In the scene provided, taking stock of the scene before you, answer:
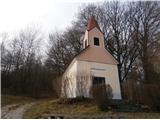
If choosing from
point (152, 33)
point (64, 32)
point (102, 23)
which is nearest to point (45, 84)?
point (64, 32)

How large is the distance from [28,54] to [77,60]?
15.2 m

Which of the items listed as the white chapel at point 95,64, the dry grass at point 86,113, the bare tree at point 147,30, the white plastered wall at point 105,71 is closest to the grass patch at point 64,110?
the dry grass at point 86,113

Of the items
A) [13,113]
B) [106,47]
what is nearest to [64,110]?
[13,113]

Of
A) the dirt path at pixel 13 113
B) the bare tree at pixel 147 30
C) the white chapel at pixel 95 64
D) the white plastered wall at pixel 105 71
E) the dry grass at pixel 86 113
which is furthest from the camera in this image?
the bare tree at pixel 147 30

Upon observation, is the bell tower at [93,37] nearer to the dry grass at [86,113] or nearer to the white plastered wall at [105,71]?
the white plastered wall at [105,71]

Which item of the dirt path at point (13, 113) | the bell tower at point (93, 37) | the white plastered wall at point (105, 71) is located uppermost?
the bell tower at point (93, 37)

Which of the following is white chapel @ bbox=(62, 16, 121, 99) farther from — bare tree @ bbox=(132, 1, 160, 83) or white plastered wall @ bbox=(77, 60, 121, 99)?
bare tree @ bbox=(132, 1, 160, 83)

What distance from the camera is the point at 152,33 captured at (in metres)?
23.2

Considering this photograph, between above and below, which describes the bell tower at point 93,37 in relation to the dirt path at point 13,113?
above

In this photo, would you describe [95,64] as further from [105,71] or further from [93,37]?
[93,37]

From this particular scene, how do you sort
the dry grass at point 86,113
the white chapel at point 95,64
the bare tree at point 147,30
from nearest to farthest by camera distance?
the dry grass at point 86,113, the white chapel at point 95,64, the bare tree at point 147,30

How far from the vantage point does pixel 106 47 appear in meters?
25.7

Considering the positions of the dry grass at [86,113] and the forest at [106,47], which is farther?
the forest at [106,47]

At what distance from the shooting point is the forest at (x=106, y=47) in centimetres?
2327
